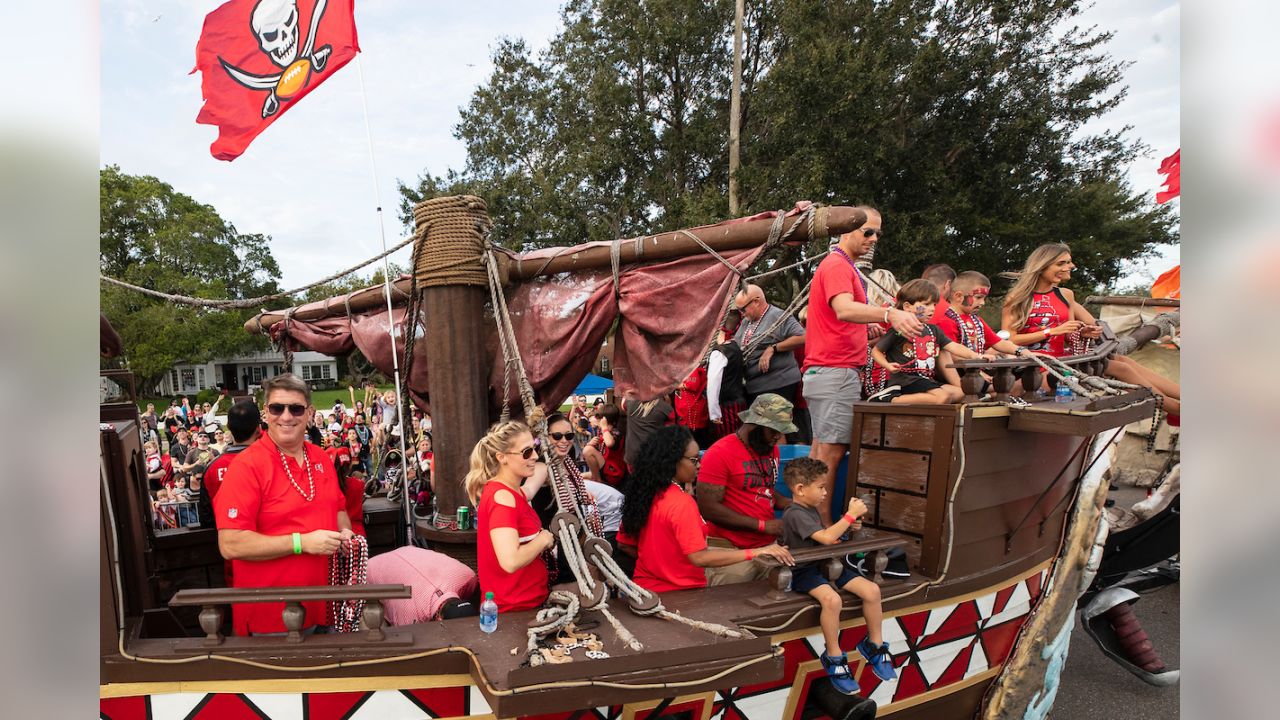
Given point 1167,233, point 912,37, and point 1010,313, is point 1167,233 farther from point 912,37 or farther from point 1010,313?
point 1010,313

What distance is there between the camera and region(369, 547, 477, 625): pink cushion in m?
3.10

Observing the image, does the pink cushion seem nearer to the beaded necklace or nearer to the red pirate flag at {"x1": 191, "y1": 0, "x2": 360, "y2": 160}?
the beaded necklace

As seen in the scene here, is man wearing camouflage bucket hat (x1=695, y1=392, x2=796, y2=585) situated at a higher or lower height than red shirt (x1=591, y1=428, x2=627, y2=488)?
higher

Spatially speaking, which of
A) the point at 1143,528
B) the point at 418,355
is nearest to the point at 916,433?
the point at 418,355

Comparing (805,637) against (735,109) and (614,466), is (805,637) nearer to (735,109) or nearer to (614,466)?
(614,466)

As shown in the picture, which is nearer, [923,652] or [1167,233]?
[923,652]

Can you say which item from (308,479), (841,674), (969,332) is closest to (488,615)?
(308,479)

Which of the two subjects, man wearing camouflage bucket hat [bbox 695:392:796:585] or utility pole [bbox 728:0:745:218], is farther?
utility pole [bbox 728:0:745:218]

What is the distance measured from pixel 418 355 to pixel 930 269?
3.76 m

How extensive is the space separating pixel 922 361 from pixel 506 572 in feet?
8.85

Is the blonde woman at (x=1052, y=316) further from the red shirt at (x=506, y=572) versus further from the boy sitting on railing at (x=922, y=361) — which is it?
the red shirt at (x=506, y=572)

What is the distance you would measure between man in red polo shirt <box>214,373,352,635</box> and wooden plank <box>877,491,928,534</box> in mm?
2686

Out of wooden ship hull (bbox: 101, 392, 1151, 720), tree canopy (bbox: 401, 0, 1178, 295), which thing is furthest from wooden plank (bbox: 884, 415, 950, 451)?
tree canopy (bbox: 401, 0, 1178, 295)
